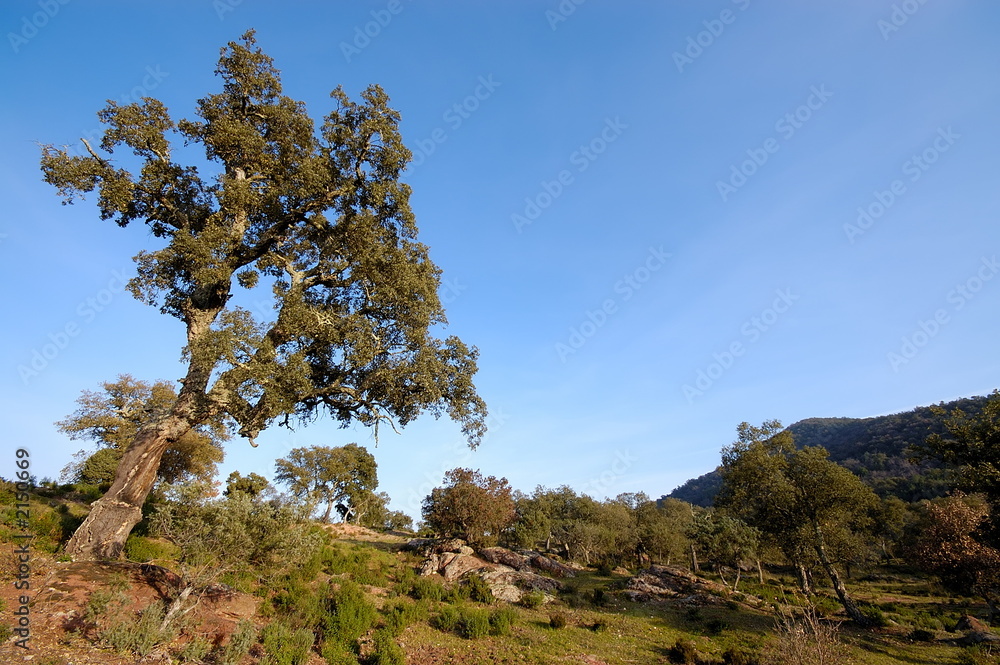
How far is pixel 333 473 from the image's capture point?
2264 inches

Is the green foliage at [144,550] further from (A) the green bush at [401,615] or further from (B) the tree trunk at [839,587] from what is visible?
(B) the tree trunk at [839,587]

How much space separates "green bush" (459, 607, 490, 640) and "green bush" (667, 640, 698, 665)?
6.61 m

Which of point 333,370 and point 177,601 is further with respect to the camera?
point 333,370

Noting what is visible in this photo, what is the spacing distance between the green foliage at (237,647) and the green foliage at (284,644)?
21.4 inches

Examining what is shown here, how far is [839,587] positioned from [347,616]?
991 inches

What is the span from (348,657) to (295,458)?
5293 cm

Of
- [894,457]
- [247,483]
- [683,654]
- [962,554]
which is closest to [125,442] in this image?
[247,483]

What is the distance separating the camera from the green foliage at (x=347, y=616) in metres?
13.2

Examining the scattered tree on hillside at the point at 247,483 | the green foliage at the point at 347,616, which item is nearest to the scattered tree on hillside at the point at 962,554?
the green foliage at the point at 347,616

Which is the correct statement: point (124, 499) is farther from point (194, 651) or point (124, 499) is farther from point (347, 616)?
point (347, 616)

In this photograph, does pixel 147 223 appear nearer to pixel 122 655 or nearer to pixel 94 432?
pixel 122 655

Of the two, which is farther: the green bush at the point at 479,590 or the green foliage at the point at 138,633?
the green bush at the point at 479,590

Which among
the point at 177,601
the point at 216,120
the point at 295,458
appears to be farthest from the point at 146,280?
the point at 295,458

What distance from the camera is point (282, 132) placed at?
1906 cm
